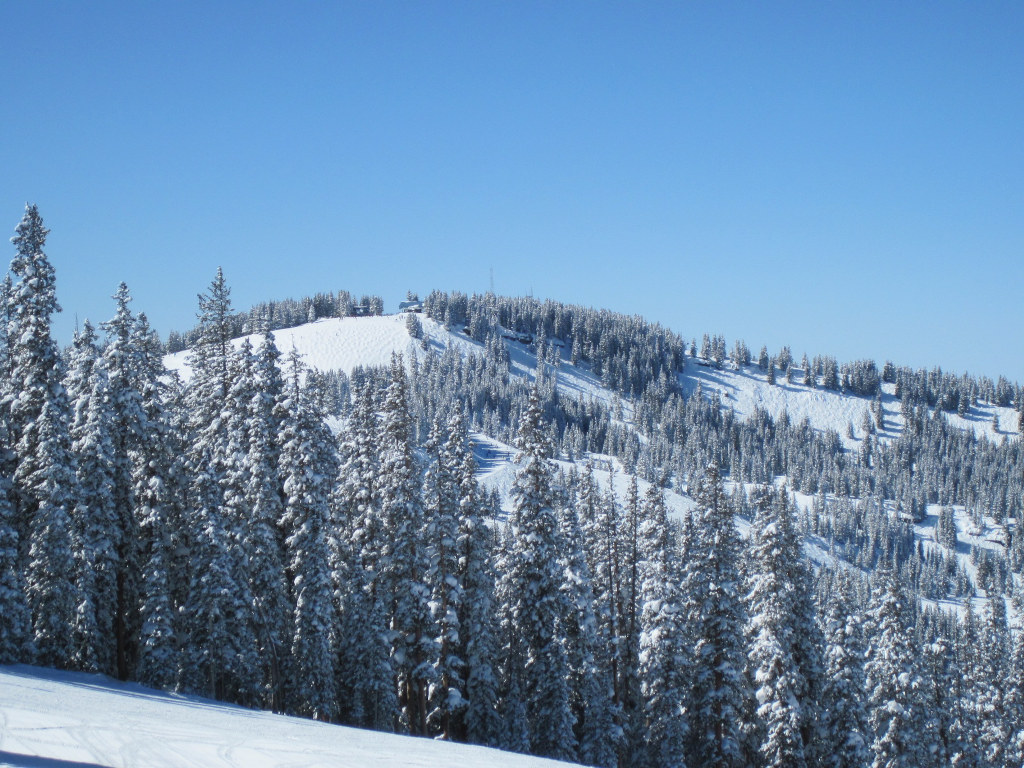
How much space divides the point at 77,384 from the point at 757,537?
3137 centimetres

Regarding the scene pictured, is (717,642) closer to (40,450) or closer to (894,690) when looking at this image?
(894,690)

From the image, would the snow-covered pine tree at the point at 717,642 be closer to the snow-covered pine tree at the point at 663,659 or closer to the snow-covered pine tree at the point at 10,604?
the snow-covered pine tree at the point at 663,659

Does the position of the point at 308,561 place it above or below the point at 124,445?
below

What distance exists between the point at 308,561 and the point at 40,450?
406 inches

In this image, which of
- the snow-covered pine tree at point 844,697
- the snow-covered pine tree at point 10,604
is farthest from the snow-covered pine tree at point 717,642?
the snow-covered pine tree at point 10,604

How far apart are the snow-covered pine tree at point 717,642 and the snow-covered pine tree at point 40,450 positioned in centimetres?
2623

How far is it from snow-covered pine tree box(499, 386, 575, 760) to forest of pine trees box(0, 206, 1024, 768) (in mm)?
130

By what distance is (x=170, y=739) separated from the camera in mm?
13625

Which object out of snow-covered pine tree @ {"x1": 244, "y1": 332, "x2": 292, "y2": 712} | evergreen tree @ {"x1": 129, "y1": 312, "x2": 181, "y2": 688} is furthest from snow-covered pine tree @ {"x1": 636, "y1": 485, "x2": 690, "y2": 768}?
evergreen tree @ {"x1": 129, "y1": 312, "x2": 181, "y2": 688}

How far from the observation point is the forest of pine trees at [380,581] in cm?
2647

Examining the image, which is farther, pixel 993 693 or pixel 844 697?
pixel 993 693

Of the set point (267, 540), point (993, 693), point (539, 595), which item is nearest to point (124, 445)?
point (267, 540)

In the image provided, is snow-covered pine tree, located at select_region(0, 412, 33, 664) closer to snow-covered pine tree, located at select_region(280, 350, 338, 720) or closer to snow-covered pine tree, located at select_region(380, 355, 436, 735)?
snow-covered pine tree, located at select_region(280, 350, 338, 720)

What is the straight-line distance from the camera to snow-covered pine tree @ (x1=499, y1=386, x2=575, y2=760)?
3127 cm
